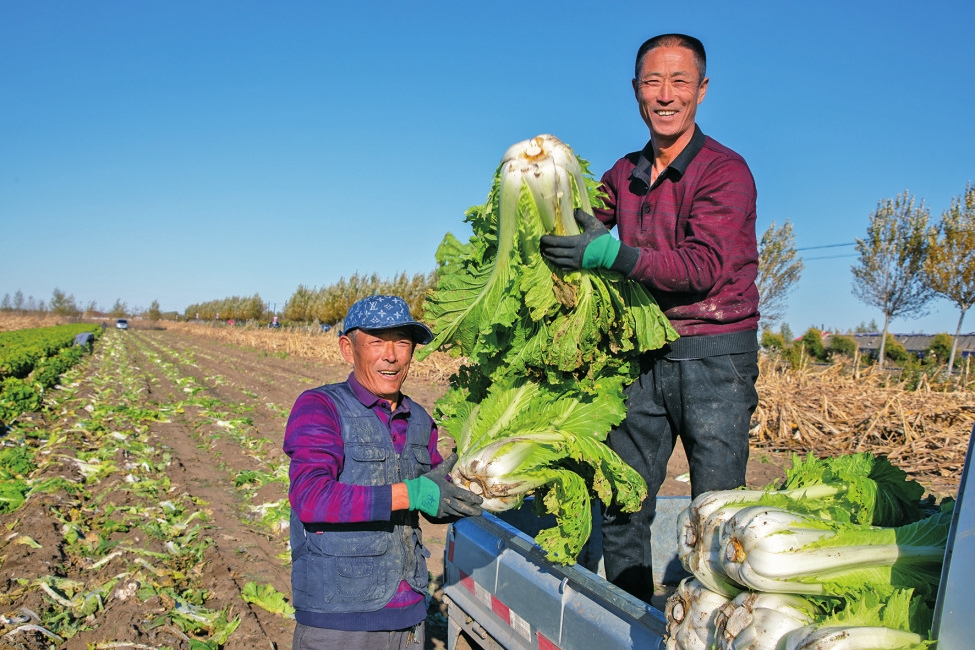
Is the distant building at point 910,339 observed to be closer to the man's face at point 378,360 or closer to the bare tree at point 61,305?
the man's face at point 378,360

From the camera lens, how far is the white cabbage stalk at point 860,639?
1447mm

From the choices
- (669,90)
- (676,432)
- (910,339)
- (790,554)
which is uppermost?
(910,339)

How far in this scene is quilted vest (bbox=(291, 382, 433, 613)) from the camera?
2.60 m

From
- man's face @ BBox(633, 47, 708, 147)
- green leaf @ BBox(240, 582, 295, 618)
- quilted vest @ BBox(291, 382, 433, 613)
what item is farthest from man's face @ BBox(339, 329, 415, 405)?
green leaf @ BBox(240, 582, 295, 618)

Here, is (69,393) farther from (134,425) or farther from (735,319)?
(735,319)

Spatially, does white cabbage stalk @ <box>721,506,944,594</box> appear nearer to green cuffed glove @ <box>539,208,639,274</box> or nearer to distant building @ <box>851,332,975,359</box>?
green cuffed glove @ <box>539,208,639,274</box>

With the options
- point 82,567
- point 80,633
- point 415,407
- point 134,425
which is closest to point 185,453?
point 134,425

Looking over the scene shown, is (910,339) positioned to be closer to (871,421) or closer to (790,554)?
(871,421)

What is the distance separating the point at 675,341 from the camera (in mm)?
3250

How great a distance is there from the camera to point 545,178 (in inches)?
114

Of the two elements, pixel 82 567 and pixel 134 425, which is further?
pixel 134 425

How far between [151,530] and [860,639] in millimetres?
6593

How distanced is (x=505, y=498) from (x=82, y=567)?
476 cm

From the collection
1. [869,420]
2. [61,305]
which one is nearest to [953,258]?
[869,420]
